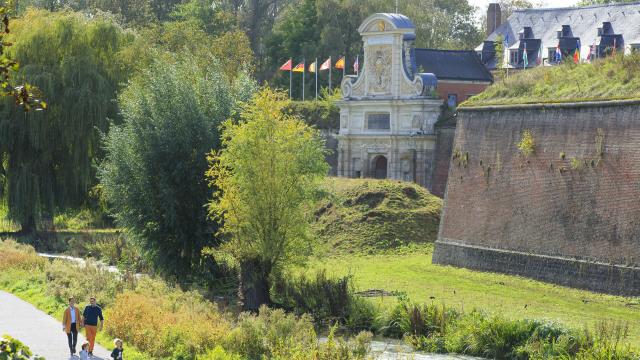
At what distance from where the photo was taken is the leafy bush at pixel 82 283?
2466 cm

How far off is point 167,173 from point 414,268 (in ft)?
28.1

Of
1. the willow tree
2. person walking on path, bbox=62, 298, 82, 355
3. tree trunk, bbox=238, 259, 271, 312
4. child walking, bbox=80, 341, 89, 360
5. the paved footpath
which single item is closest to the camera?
child walking, bbox=80, 341, 89, 360

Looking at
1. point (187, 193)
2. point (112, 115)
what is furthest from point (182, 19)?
point (187, 193)

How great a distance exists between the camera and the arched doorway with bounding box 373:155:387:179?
49.2m

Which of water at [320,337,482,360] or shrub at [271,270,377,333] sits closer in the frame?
water at [320,337,482,360]

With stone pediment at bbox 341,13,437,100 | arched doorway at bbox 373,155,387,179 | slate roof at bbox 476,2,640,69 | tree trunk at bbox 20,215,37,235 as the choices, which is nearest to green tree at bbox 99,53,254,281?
tree trunk at bbox 20,215,37,235

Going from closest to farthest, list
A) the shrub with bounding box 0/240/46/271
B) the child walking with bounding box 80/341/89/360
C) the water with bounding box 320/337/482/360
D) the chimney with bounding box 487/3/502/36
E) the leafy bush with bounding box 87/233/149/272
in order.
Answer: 1. the child walking with bounding box 80/341/89/360
2. the water with bounding box 320/337/482/360
3. the shrub with bounding box 0/240/46/271
4. the leafy bush with bounding box 87/233/149/272
5. the chimney with bounding box 487/3/502/36

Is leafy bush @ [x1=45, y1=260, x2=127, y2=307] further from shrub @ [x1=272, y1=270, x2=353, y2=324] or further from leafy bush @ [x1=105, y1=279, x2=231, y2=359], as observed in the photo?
→ shrub @ [x1=272, y1=270, x2=353, y2=324]

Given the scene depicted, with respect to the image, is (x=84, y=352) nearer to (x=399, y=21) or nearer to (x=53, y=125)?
(x=53, y=125)

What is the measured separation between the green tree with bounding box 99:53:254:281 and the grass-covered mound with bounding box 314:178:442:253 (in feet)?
24.3

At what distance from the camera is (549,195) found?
29.8 m

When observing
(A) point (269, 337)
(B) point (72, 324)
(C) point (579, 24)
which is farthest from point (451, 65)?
(B) point (72, 324)

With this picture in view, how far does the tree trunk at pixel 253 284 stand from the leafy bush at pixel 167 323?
1.53 metres

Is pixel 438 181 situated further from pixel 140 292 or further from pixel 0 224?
pixel 140 292
